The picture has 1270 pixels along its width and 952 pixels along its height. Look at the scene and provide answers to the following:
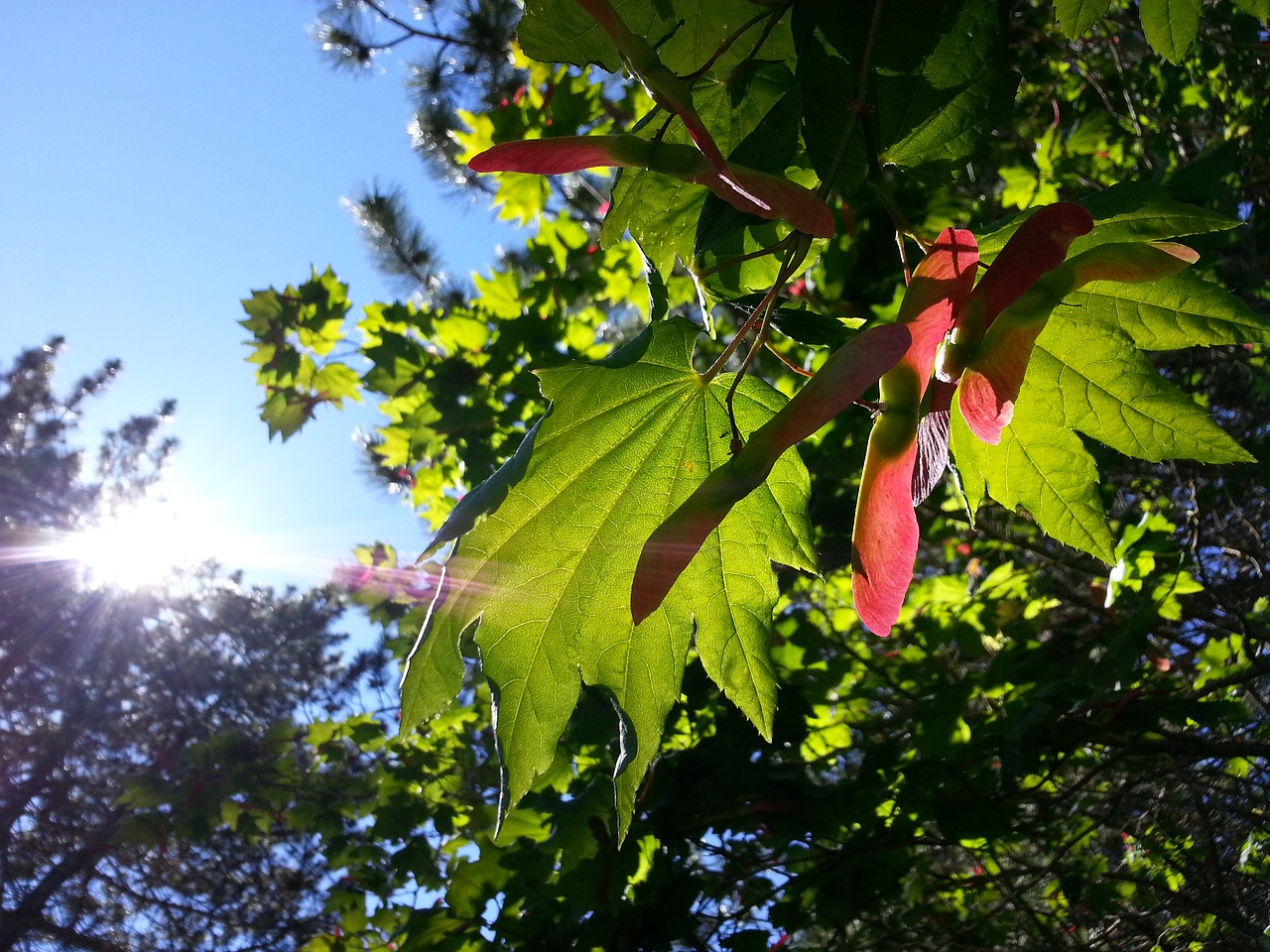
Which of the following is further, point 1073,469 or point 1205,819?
point 1205,819

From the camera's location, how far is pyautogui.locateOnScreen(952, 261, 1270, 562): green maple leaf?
67cm

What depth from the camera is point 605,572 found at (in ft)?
2.16

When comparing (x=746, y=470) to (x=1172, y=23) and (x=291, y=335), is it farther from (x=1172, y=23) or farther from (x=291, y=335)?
(x=291, y=335)

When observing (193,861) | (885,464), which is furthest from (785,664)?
(193,861)

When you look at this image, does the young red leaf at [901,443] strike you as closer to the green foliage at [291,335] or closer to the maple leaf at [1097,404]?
the maple leaf at [1097,404]

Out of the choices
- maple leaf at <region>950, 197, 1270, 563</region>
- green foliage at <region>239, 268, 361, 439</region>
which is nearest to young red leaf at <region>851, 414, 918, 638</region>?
maple leaf at <region>950, 197, 1270, 563</region>

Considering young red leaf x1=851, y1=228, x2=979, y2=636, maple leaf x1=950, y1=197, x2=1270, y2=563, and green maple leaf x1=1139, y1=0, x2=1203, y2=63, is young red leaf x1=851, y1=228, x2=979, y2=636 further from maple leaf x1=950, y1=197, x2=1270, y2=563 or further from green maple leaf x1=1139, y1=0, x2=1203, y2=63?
green maple leaf x1=1139, y1=0, x2=1203, y2=63

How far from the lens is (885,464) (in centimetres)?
45

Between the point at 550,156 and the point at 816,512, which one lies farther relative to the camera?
the point at 816,512

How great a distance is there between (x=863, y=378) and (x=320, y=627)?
10773mm

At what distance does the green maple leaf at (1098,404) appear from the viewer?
67 centimetres

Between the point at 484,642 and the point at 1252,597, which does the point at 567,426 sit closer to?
the point at 484,642

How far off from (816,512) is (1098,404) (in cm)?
118

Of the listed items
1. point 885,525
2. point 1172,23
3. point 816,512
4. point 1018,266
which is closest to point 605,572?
point 885,525
